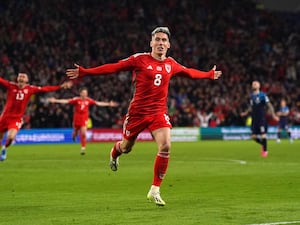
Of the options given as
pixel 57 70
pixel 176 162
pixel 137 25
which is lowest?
pixel 176 162

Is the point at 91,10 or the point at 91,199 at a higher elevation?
the point at 91,10

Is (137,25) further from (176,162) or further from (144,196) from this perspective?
(144,196)

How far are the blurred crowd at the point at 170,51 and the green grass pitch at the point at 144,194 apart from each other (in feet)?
65.9

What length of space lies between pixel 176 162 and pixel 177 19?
3105cm

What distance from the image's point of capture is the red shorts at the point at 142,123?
1260 cm

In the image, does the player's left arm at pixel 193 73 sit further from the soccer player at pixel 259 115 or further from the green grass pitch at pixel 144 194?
the soccer player at pixel 259 115

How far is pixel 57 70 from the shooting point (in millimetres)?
43844

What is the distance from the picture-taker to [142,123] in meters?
12.8

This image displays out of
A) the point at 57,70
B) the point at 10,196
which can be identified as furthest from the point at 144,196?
the point at 57,70

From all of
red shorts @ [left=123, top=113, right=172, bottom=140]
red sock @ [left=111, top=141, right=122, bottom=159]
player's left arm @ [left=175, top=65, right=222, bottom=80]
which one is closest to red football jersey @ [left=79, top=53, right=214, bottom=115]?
red shorts @ [left=123, top=113, right=172, bottom=140]

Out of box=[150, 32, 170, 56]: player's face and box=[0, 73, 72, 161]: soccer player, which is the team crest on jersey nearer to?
box=[150, 32, 170, 56]: player's face

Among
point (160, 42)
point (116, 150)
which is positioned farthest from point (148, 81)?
point (116, 150)

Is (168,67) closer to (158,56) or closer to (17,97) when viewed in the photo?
(158,56)

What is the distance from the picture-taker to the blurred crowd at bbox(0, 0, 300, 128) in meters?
43.4
